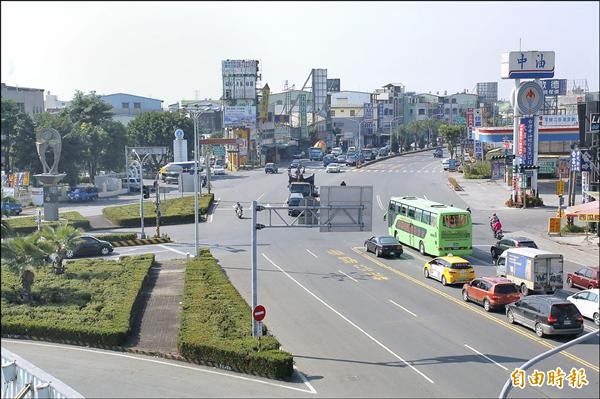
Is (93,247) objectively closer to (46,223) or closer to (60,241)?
(46,223)

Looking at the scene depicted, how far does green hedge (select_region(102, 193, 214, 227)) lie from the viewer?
4438cm

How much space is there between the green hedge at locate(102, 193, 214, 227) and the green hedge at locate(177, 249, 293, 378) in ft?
63.8

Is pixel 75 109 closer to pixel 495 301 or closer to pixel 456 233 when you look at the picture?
pixel 456 233

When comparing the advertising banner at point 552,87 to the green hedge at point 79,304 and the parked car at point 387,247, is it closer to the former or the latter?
the parked car at point 387,247

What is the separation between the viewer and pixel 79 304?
22.9m

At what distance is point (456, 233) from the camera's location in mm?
31984

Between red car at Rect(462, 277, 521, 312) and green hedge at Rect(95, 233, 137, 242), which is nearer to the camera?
red car at Rect(462, 277, 521, 312)

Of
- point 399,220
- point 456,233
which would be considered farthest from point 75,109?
point 456,233

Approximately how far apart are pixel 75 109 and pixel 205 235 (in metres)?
39.2

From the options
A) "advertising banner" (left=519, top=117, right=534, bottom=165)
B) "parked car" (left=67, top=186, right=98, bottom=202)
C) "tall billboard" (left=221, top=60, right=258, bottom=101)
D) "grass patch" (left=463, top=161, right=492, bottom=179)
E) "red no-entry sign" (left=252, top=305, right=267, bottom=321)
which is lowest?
"red no-entry sign" (left=252, top=305, right=267, bottom=321)

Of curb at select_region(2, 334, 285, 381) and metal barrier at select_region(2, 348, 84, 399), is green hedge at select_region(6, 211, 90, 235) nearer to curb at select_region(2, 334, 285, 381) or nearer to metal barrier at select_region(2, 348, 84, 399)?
curb at select_region(2, 334, 285, 381)

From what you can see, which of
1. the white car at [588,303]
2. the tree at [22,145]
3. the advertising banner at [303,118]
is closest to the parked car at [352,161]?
the advertising banner at [303,118]

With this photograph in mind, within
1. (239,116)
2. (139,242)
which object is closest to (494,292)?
(139,242)

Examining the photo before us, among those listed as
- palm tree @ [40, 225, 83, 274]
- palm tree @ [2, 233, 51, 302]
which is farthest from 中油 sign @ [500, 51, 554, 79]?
palm tree @ [2, 233, 51, 302]
